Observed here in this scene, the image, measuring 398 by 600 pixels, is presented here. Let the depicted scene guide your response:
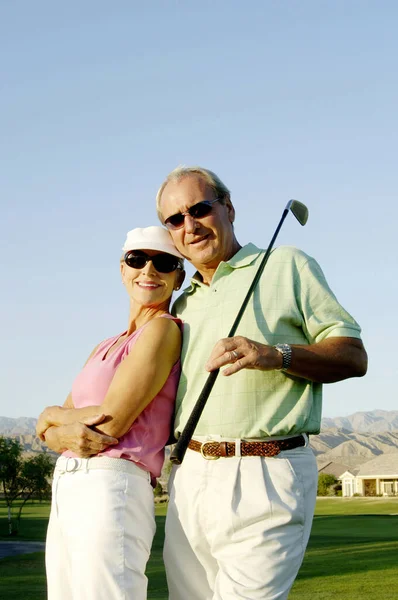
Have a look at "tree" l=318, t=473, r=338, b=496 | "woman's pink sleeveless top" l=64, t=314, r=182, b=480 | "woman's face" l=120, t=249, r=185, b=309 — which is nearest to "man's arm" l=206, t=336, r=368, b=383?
"woman's pink sleeveless top" l=64, t=314, r=182, b=480

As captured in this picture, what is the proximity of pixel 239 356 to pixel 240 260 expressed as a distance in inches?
35.8

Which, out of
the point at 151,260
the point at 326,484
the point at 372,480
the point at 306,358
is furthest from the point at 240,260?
the point at 372,480

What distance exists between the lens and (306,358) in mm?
3561

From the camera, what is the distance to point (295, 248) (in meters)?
3.99

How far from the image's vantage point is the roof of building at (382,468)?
86.9 metres

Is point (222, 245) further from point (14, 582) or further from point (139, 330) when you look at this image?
point (14, 582)

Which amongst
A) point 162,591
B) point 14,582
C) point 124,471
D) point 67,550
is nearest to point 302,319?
point 124,471

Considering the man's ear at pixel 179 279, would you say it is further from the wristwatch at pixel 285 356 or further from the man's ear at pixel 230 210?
the wristwatch at pixel 285 356

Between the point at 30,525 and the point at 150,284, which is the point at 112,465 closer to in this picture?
the point at 150,284

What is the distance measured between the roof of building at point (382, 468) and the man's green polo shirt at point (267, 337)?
86269mm

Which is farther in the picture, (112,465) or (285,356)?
(112,465)

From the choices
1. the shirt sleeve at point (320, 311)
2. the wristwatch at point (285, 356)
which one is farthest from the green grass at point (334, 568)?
the wristwatch at point (285, 356)

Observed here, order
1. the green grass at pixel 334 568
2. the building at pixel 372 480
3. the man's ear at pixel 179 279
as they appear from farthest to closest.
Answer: the building at pixel 372 480
the green grass at pixel 334 568
the man's ear at pixel 179 279

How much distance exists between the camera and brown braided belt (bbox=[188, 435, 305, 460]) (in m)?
3.63
